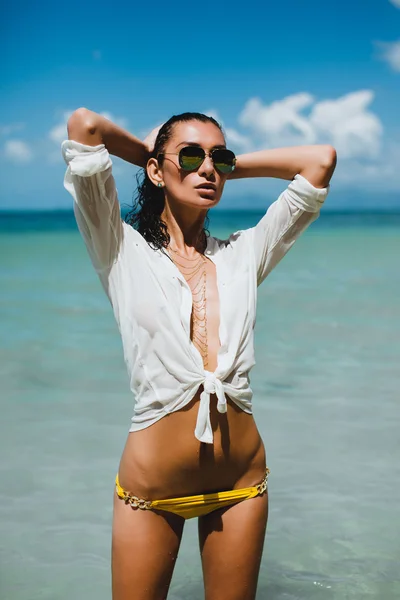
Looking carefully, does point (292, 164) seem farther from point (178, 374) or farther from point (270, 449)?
point (270, 449)

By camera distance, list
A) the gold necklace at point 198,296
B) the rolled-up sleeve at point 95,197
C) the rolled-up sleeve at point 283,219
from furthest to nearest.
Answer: the rolled-up sleeve at point 283,219
the gold necklace at point 198,296
the rolled-up sleeve at point 95,197

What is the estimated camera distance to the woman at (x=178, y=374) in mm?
2309

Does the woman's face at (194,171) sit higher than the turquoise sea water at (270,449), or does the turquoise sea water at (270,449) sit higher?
the woman's face at (194,171)

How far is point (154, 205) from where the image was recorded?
264cm

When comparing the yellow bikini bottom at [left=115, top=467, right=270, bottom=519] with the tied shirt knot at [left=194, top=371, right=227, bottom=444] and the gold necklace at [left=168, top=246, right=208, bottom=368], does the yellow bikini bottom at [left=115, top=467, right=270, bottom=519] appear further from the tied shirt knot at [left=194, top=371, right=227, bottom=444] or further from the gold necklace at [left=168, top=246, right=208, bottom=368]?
the gold necklace at [left=168, top=246, right=208, bottom=368]

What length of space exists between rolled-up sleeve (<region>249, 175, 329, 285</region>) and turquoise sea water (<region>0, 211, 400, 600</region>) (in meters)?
1.79

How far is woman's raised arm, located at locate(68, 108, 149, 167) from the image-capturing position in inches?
89.8

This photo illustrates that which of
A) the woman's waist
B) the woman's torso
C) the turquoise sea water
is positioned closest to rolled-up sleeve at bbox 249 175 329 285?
the woman's torso

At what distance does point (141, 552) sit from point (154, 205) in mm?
990

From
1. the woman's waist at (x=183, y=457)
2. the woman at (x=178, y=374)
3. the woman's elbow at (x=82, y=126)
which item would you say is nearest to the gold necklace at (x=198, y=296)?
the woman at (x=178, y=374)

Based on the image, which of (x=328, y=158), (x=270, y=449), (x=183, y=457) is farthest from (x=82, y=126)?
(x=270, y=449)

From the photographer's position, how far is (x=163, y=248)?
8.21 feet

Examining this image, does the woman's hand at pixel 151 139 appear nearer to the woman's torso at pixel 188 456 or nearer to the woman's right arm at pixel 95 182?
the woman's right arm at pixel 95 182

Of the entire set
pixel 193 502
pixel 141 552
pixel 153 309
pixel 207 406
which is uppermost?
pixel 153 309
